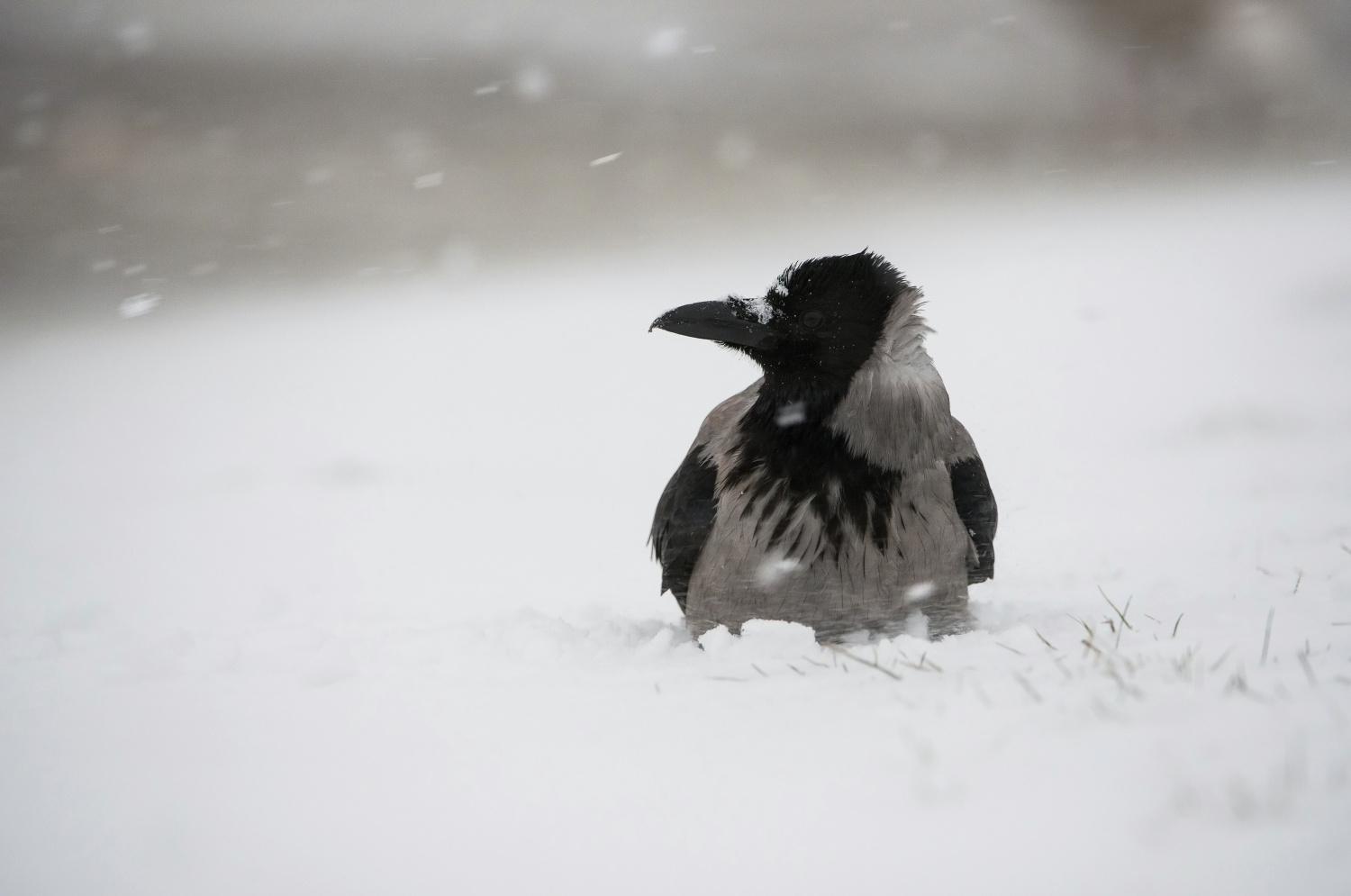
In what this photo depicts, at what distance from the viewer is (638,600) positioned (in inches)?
127

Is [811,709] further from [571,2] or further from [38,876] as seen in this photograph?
[571,2]

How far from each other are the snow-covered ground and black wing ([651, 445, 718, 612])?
22 cm

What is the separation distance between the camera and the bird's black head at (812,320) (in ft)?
7.89

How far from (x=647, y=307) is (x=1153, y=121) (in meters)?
3.26

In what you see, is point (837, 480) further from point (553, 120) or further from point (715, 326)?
point (553, 120)

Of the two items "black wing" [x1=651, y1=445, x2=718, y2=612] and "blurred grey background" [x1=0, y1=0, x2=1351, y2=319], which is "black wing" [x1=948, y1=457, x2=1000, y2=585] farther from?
"blurred grey background" [x1=0, y1=0, x2=1351, y2=319]

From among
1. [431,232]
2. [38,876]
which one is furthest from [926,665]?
[431,232]

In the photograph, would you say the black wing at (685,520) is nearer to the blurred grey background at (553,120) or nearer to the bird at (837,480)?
the bird at (837,480)

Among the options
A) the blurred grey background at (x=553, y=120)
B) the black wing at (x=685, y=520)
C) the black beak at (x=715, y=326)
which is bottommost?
the black wing at (x=685, y=520)

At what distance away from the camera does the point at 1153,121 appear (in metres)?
4.62

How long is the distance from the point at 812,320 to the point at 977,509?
80cm

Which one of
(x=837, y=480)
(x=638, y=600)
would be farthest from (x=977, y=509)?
(x=638, y=600)

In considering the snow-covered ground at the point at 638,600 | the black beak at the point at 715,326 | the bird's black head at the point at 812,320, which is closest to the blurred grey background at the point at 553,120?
the snow-covered ground at the point at 638,600

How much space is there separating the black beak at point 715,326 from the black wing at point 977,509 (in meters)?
0.75
